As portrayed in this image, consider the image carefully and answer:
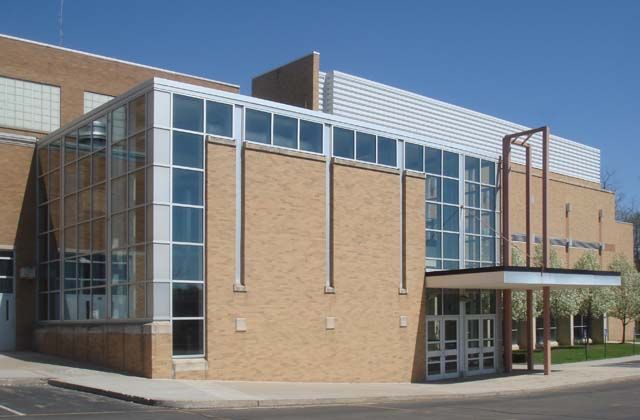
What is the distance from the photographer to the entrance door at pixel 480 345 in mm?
32438

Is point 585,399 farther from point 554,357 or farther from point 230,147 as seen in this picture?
point 554,357

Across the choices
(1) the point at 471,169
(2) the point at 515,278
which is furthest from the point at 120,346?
(1) the point at 471,169

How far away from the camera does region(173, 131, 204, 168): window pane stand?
23.3 meters

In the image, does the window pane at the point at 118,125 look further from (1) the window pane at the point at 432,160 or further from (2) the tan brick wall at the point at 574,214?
(2) the tan brick wall at the point at 574,214

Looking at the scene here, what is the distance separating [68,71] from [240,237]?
13.6 metres

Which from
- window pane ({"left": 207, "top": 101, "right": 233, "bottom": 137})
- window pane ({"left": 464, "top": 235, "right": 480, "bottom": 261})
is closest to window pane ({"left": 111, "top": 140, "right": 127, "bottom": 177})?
window pane ({"left": 207, "top": 101, "right": 233, "bottom": 137})

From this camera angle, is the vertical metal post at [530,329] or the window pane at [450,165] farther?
the vertical metal post at [530,329]

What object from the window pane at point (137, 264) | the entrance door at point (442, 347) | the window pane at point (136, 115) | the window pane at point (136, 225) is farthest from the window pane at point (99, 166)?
the entrance door at point (442, 347)

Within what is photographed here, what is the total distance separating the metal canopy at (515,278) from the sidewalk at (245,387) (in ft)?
11.3

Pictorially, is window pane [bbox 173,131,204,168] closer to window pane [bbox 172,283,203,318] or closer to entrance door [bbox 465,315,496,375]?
window pane [bbox 172,283,203,318]

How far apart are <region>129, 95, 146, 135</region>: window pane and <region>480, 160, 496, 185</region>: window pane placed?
1547cm

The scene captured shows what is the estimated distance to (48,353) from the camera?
27.9m

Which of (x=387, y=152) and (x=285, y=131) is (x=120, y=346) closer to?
(x=285, y=131)

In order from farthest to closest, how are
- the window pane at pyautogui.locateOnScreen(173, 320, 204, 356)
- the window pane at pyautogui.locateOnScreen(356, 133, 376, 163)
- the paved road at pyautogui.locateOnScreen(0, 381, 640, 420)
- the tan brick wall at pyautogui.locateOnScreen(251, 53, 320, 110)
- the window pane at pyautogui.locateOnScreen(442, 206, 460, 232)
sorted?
the tan brick wall at pyautogui.locateOnScreen(251, 53, 320, 110), the window pane at pyautogui.locateOnScreen(442, 206, 460, 232), the window pane at pyautogui.locateOnScreen(356, 133, 376, 163), the window pane at pyautogui.locateOnScreen(173, 320, 204, 356), the paved road at pyautogui.locateOnScreen(0, 381, 640, 420)
